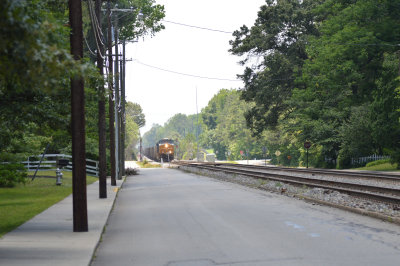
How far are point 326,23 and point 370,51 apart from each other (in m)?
→ 7.20

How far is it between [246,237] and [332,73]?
1585 inches

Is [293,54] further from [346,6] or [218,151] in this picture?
[218,151]

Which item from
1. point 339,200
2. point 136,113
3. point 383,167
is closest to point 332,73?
point 383,167

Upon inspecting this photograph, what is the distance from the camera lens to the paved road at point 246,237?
8523mm

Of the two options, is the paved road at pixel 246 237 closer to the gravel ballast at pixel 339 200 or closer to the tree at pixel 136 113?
the gravel ballast at pixel 339 200

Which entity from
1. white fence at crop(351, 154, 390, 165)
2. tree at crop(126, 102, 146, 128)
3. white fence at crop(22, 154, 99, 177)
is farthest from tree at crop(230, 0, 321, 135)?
tree at crop(126, 102, 146, 128)

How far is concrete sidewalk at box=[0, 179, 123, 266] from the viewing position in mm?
8281

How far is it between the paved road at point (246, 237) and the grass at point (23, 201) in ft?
7.94

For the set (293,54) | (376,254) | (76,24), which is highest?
(293,54)

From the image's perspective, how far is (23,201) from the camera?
19016 millimetres

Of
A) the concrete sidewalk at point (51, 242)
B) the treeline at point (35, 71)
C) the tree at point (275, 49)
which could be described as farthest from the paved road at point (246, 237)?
the tree at point (275, 49)

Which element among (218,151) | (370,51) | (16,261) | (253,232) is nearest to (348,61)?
(370,51)

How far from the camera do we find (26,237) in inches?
417

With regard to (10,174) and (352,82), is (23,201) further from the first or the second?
(352,82)
